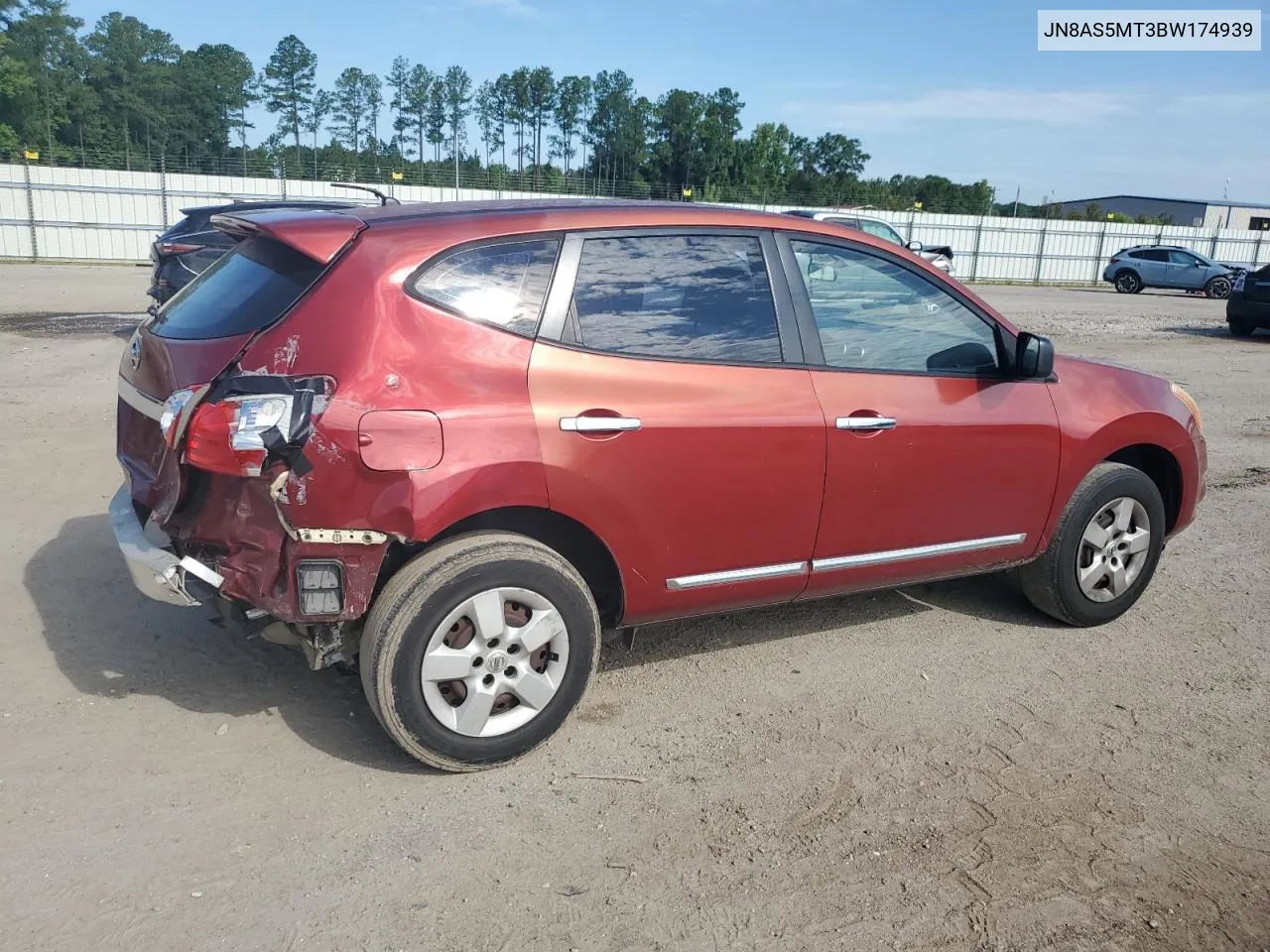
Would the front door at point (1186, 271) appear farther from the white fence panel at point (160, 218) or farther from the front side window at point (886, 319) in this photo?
the front side window at point (886, 319)

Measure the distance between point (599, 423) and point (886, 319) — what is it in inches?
55.9

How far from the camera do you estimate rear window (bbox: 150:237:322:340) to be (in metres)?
3.35

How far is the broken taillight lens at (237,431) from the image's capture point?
10.0ft

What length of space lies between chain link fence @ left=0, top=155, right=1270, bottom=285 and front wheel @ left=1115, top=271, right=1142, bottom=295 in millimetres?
5193

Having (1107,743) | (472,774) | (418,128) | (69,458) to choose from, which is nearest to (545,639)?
(472,774)

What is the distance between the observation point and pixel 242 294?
3.52 meters

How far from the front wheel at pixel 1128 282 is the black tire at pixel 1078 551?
3163cm

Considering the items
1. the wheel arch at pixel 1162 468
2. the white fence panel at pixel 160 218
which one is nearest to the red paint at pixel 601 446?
the wheel arch at pixel 1162 468

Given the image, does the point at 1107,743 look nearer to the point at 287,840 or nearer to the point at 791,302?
the point at 791,302

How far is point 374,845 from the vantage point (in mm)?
3035

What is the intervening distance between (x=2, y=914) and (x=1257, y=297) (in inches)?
785

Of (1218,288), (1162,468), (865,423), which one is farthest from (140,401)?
(1218,288)

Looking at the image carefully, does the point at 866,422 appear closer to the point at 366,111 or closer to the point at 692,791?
the point at 692,791

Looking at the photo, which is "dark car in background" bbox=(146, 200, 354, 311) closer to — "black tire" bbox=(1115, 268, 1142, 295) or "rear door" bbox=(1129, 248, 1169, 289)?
"black tire" bbox=(1115, 268, 1142, 295)
